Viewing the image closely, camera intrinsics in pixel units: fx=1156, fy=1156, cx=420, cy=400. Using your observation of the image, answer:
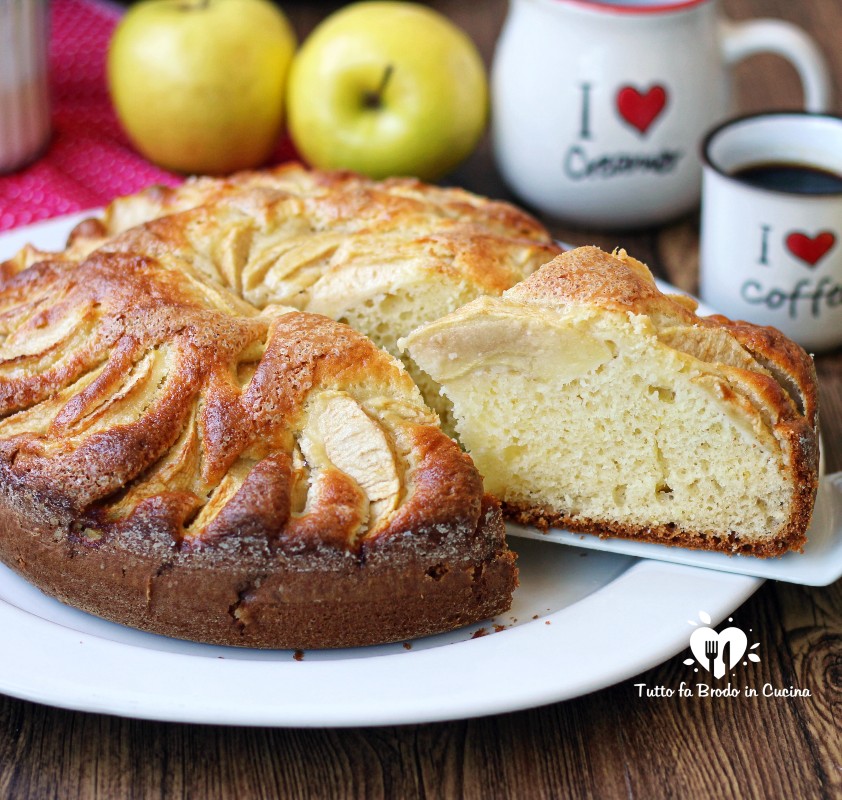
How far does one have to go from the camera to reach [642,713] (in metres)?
1.64

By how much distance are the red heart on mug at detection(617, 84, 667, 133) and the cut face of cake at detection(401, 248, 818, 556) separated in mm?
929

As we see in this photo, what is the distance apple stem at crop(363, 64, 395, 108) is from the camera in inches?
111

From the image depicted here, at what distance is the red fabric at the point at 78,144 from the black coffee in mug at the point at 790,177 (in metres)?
1.45

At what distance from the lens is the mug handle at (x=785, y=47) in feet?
9.03

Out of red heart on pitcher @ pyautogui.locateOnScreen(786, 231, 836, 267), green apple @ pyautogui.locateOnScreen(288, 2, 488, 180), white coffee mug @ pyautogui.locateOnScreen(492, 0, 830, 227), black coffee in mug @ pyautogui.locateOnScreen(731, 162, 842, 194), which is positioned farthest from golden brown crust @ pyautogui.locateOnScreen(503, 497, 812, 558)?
green apple @ pyautogui.locateOnScreen(288, 2, 488, 180)

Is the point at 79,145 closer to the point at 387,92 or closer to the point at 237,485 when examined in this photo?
the point at 387,92

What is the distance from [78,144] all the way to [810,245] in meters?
1.92

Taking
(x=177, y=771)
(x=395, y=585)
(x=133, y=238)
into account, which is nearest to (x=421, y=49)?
(x=133, y=238)

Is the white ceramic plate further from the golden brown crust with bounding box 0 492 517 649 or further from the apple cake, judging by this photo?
the apple cake

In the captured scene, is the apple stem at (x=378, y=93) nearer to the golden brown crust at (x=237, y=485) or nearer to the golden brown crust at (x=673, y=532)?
Answer: the golden brown crust at (x=237, y=485)

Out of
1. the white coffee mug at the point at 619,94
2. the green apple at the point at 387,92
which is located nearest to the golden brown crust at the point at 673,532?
the white coffee mug at the point at 619,94

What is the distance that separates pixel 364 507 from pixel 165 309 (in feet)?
1.62

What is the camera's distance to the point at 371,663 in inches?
61.7

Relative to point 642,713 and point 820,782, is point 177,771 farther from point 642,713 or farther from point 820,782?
point 820,782
